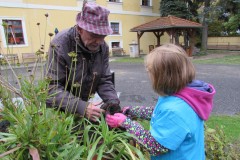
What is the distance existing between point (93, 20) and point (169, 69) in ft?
2.25

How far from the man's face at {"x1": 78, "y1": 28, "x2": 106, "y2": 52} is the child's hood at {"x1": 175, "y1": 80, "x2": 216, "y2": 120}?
75 cm

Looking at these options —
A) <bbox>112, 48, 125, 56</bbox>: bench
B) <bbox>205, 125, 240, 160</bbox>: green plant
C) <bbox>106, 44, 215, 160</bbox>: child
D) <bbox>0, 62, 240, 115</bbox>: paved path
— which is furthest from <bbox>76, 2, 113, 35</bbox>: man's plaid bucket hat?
<bbox>112, 48, 125, 56</bbox>: bench

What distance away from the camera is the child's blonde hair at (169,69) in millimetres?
1472

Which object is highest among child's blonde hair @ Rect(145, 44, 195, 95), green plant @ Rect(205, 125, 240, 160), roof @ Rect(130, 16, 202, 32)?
roof @ Rect(130, 16, 202, 32)

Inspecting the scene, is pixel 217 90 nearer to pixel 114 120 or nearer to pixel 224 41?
pixel 114 120

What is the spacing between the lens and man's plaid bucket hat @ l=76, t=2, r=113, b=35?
177 centimetres

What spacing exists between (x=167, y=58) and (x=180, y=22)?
1744 centimetres

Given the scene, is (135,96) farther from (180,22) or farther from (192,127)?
(180,22)

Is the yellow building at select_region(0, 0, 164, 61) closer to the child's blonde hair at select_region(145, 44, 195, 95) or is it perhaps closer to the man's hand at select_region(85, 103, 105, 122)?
the man's hand at select_region(85, 103, 105, 122)

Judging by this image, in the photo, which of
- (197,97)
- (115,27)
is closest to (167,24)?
(115,27)

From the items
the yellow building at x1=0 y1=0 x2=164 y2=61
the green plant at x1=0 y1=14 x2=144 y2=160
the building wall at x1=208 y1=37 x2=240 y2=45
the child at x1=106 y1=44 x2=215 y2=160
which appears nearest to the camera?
the green plant at x1=0 y1=14 x2=144 y2=160

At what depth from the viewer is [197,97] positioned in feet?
4.93

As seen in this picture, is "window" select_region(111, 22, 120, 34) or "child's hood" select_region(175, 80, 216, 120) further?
"window" select_region(111, 22, 120, 34)

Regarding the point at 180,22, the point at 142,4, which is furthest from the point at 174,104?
the point at 142,4
